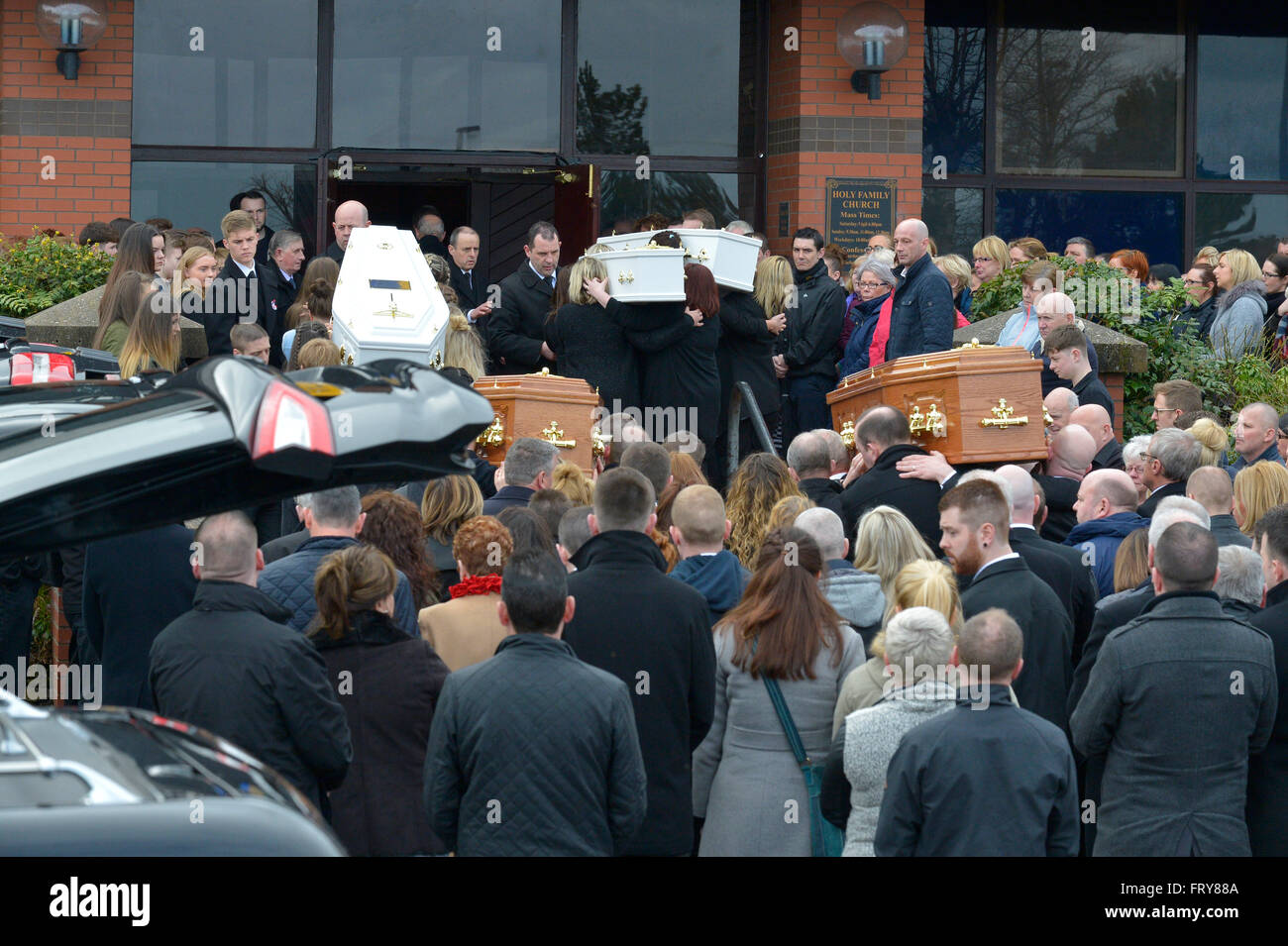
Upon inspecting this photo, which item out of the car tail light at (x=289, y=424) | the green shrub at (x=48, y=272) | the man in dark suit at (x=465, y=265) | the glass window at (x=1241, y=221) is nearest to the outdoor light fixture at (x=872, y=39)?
the glass window at (x=1241, y=221)

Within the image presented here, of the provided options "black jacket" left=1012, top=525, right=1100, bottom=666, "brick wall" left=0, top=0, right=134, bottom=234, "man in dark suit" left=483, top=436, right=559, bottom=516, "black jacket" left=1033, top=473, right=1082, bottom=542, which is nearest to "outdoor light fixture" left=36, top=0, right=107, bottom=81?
"brick wall" left=0, top=0, right=134, bottom=234

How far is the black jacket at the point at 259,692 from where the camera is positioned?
4.85 meters

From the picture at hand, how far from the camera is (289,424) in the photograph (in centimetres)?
263

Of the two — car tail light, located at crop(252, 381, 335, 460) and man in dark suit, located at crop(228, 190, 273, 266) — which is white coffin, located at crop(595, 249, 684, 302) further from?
car tail light, located at crop(252, 381, 335, 460)

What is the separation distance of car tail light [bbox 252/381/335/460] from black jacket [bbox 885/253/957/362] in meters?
7.57

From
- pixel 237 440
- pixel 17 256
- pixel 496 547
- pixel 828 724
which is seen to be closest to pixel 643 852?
pixel 828 724

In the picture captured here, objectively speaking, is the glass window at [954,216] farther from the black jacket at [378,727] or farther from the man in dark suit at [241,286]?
the black jacket at [378,727]

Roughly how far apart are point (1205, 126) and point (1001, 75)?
7.06 feet

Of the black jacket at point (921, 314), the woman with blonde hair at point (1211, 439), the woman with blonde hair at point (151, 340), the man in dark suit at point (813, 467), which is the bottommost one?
the man in dark suit at point (813, 467)

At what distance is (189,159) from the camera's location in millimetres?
14117

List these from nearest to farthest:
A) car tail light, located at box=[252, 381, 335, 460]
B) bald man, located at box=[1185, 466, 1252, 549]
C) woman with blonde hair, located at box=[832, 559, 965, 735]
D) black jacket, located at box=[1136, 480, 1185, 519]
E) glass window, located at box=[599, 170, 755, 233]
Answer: car tail light, located at box=[252, 381, 335, 460] → woman with blonde hair, located at box=[832, 559, 965, 735] → bald man, located at box=[1185, 466, 1252, 549] → black jacket, located at box=[1136, 480, 1185, 519] → glass window, located at box=[599, 170, 755, 233]

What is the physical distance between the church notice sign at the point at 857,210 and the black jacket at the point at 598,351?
15.2ft

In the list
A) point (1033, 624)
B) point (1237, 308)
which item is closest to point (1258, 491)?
point (1033, 624)

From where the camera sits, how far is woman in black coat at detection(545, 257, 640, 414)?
9805 mm
